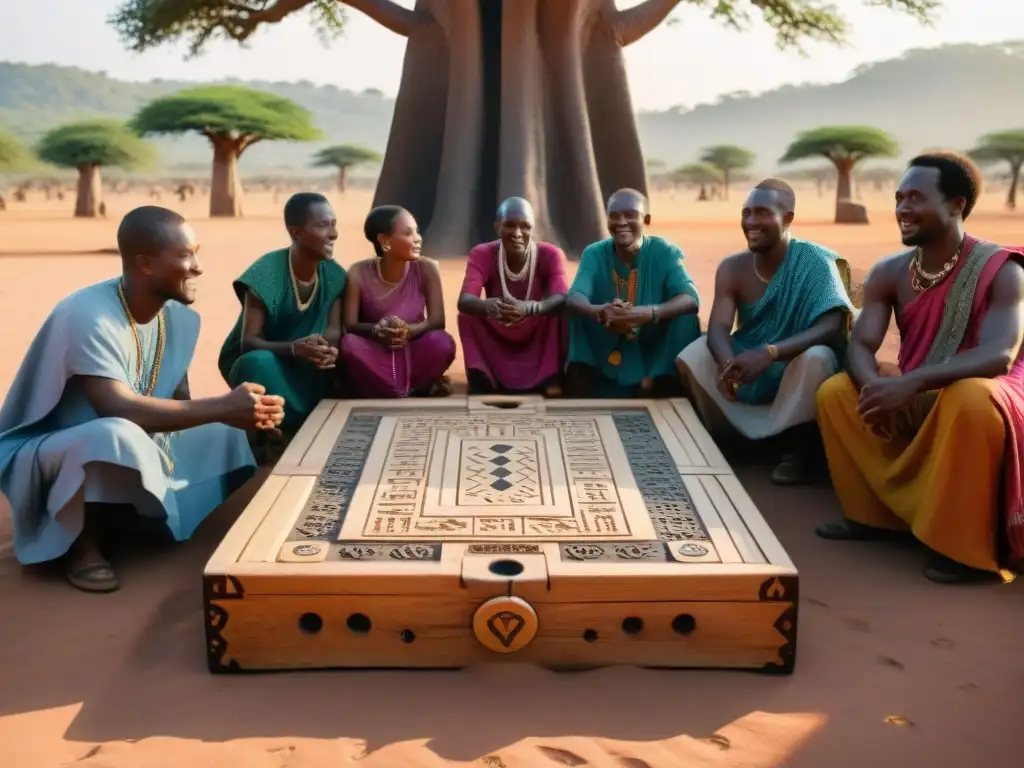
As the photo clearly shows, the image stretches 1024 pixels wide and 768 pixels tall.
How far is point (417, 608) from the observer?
2.60m

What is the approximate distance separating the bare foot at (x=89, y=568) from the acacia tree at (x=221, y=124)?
25.2m

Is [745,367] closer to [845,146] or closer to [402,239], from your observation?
[402,239]

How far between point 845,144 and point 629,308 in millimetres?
28704

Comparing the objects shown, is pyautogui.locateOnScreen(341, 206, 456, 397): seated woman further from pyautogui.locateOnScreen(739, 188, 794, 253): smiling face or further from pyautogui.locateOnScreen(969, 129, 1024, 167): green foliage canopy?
pyautogui.locateOnScreen(969, 129, 1024, 167): green foliage canopy

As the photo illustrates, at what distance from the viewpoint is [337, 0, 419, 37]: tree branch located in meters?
11.8

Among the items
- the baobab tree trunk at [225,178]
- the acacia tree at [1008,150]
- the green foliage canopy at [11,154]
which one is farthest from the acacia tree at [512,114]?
the acacia tree at [1008,150]

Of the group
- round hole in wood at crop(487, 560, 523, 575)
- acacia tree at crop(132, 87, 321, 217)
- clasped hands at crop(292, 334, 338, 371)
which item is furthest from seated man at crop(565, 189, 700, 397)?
acacia tree at crop(132, 87, 321, 217)

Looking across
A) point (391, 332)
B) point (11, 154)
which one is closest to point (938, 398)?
point (391, 332)

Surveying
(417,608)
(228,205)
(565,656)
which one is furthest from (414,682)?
(228,205)

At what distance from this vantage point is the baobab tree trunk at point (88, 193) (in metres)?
Answer: 28.3

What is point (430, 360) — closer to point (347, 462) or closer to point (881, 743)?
point (347, 462)

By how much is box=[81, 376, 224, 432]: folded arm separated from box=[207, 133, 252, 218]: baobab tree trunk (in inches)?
977

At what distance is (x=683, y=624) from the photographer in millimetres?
2643

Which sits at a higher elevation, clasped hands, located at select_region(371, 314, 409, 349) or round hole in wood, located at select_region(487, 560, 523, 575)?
clasped hands, located at select_region(371, 314, 409, 349)
